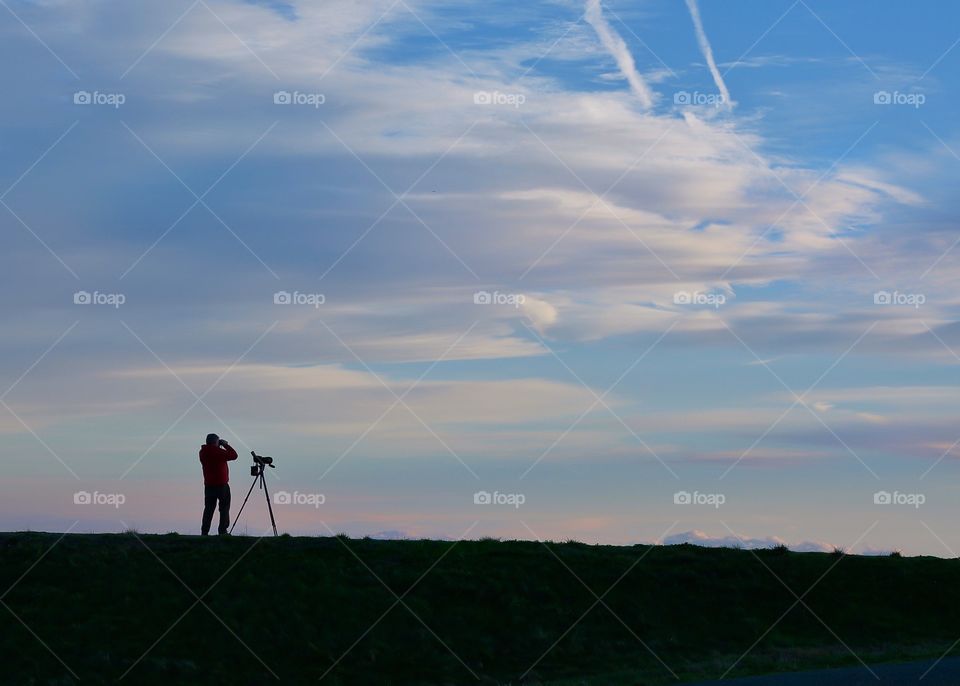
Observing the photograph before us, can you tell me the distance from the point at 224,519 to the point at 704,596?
1183 cm

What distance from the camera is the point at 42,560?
91.5 ft

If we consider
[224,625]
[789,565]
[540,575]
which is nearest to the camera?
[224,625]

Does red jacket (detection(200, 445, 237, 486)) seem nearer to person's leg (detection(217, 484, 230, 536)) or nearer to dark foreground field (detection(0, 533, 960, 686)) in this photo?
person's leg (detection(217, 484, 230, 536))

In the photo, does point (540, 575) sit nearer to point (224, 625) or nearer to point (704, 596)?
point (704, 596)

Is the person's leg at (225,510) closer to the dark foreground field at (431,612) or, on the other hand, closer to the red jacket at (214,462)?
the red jacket at (214,462)

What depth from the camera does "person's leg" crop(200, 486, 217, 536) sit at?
3069 centimetres

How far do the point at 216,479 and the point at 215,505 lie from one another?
2.71 ft

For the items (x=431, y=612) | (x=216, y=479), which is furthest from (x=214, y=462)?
(x=431, y=612)

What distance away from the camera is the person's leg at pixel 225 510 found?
30922 mm

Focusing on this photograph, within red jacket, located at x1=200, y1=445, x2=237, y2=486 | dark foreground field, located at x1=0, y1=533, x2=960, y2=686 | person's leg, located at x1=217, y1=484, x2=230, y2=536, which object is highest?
Answer: red jacket, located at x1=200, y1=445, x2=237, y2=486

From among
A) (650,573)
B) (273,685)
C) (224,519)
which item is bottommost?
(273,685)

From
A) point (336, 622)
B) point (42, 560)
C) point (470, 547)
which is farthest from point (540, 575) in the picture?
point (42, 560)

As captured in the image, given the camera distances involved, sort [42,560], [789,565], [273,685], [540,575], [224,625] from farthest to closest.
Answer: [789,565] → [540,575] → [42,560] → [224,625] → [273,685]

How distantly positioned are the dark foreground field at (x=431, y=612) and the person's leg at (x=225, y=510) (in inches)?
61.8
